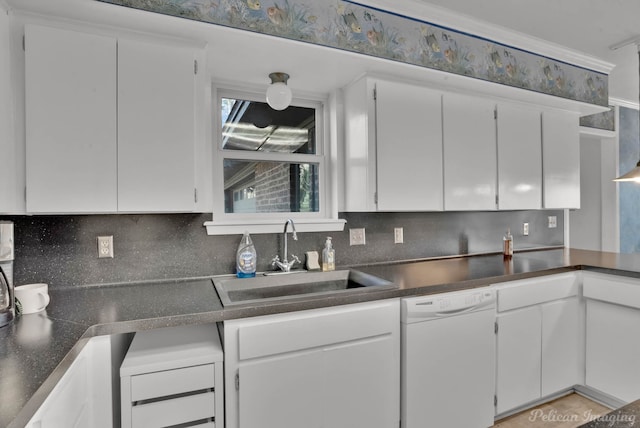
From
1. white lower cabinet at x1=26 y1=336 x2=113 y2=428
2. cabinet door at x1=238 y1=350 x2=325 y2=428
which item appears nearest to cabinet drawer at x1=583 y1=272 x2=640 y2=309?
cabinet door at x1=238 y1=350 x2=325 y2=428

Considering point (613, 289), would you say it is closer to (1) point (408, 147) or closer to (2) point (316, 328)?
(1) point (408, 147)

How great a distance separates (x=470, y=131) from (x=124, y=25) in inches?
79.4

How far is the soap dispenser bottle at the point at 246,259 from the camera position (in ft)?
6.18

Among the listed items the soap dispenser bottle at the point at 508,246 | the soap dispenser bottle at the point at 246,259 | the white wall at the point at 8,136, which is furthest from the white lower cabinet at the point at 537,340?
the white wall at the point at 8,136

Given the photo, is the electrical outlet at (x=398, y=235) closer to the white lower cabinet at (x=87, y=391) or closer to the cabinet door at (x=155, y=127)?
the cabinet door at (x=155, y=127)

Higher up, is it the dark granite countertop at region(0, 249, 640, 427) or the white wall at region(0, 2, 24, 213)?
the white wall at region(0, 2, 24, 213)

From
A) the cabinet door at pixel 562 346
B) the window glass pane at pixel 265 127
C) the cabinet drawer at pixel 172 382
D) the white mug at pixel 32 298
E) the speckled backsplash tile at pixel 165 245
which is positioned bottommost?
the cabinet door at pixel 562 346

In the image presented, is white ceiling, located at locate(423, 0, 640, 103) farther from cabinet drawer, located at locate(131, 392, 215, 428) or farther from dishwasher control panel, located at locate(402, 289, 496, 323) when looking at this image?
cabinet drawer, located at locate(131, 392, 215, 428)

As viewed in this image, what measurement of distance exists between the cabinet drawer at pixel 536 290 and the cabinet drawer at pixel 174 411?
5.25 ft

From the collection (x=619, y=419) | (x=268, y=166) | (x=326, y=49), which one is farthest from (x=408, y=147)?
(x=619, y=419)

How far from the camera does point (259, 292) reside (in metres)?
1.88

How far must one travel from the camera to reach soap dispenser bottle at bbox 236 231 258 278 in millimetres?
1885

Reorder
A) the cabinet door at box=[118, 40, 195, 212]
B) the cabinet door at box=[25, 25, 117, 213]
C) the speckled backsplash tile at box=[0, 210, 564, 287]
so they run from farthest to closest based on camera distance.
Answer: the speckled backsplash tile at box=[0, 210, 564, 287], the cabinet door at box=[118, 40, 195, 212], the cabinet door at box=[25, 25, 117, 213]

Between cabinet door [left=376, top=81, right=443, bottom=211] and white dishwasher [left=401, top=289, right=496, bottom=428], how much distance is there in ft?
2.01
